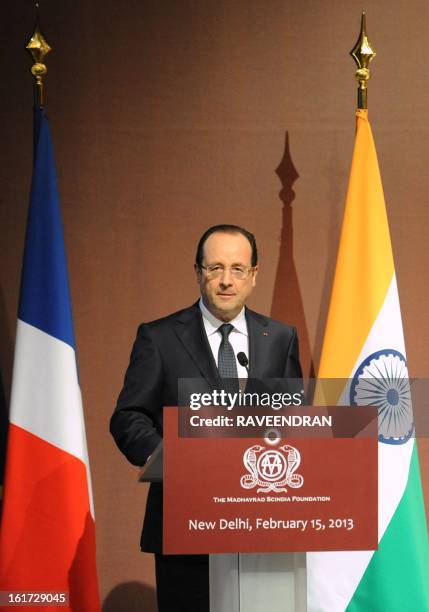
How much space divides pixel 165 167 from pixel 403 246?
3.69ft

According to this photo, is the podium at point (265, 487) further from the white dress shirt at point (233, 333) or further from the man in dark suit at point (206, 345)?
the white dress shirt at point (233, 333)

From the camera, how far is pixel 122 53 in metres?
3.99

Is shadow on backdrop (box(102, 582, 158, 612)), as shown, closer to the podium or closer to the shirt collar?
the shirt collar

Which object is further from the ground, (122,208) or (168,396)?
(122,208)

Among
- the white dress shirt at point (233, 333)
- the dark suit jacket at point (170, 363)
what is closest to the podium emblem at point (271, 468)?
the dark suit jacket at point (170, 363)

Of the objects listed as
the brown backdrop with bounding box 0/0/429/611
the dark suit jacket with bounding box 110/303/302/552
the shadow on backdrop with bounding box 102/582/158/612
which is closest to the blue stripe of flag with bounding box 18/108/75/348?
the brown backdrop with bounding box 0/0/429/611

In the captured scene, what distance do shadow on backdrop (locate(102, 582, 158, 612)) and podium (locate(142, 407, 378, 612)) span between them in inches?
77.2

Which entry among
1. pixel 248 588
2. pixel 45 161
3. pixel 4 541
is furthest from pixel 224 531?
pixel 45 161

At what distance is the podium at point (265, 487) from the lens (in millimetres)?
2033

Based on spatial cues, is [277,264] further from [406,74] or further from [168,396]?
[168,396]

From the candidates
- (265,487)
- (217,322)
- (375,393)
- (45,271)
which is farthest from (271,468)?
(45,271)

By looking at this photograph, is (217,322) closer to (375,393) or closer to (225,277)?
(225,277)

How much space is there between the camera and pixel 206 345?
2.72 meters

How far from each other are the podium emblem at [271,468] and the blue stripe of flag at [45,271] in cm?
148
